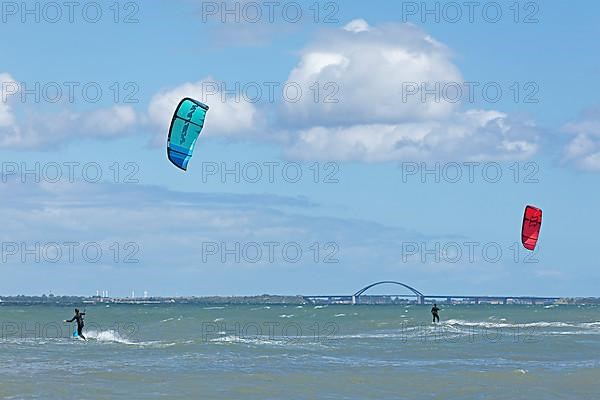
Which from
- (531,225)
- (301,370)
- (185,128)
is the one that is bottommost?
(301,370)

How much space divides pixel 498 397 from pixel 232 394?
175 inches

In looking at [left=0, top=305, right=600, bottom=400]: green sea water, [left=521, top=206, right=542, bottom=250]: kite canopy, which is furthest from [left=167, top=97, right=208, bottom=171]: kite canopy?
[left=521, top=206, right=542, bottom=250]: kite canopy

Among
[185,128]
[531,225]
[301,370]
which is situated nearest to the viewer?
[185,128]

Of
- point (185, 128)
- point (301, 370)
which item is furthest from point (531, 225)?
point (185, 128)

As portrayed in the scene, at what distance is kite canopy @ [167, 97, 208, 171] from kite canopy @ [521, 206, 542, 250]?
14.5 m

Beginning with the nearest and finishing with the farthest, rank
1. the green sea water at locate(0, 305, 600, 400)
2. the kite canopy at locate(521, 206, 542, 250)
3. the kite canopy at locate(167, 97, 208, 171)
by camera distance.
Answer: the green sea water at locate(0, 305, 600, 400) → the kite canopy at locate(167, 97, 208, 171) → the kite canopy at locate(521, 206, 542, 250)

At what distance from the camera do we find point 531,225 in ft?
114

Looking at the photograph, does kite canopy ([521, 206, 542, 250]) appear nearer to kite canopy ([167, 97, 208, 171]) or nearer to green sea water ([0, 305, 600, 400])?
green sea water ([0, 305, 600, 400])

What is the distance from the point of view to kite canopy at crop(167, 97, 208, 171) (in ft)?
74.6

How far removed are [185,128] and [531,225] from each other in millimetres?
15197

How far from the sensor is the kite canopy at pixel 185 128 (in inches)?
895

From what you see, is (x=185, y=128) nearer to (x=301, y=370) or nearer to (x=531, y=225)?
(x=301, y=370)

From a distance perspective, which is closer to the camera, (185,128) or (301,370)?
(185,128)

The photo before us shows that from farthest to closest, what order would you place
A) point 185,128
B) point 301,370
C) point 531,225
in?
1. point 531,225
2. point 301,370
3. point 185,128
